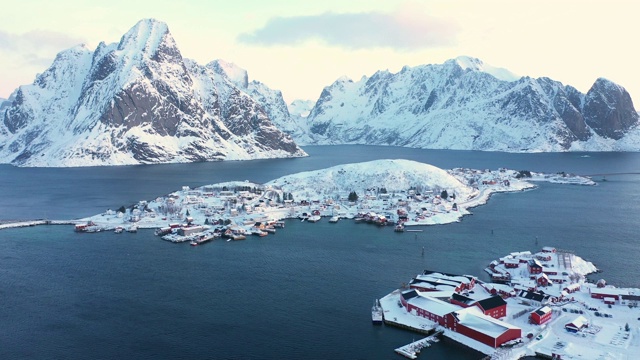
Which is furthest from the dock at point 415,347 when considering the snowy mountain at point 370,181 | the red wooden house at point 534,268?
the snowy mountain at point 370,181

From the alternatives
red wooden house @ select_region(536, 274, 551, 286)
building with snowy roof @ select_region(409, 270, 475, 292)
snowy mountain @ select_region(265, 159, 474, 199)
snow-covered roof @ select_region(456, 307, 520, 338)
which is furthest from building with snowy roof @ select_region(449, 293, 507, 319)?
snowy mountain @ select_region(265, 159, 474, 199)

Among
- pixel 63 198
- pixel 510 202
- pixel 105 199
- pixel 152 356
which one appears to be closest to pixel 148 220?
pixel 105 199

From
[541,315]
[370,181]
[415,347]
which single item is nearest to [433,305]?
[415,347]

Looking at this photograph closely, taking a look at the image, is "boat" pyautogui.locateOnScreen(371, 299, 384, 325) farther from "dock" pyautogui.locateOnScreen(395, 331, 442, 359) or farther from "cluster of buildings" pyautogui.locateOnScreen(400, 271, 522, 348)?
"dock" pyautogui.locateOnScreen(395, 331, 442, 359)

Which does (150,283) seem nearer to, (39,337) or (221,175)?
(39,337)

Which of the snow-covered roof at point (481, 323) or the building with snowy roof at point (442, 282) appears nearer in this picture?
the snow-covered roof at point (481, 323)

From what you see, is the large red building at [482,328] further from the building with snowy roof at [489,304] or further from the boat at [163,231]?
the boat at [163,231]

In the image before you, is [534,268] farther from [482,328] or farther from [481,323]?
[482,328]
